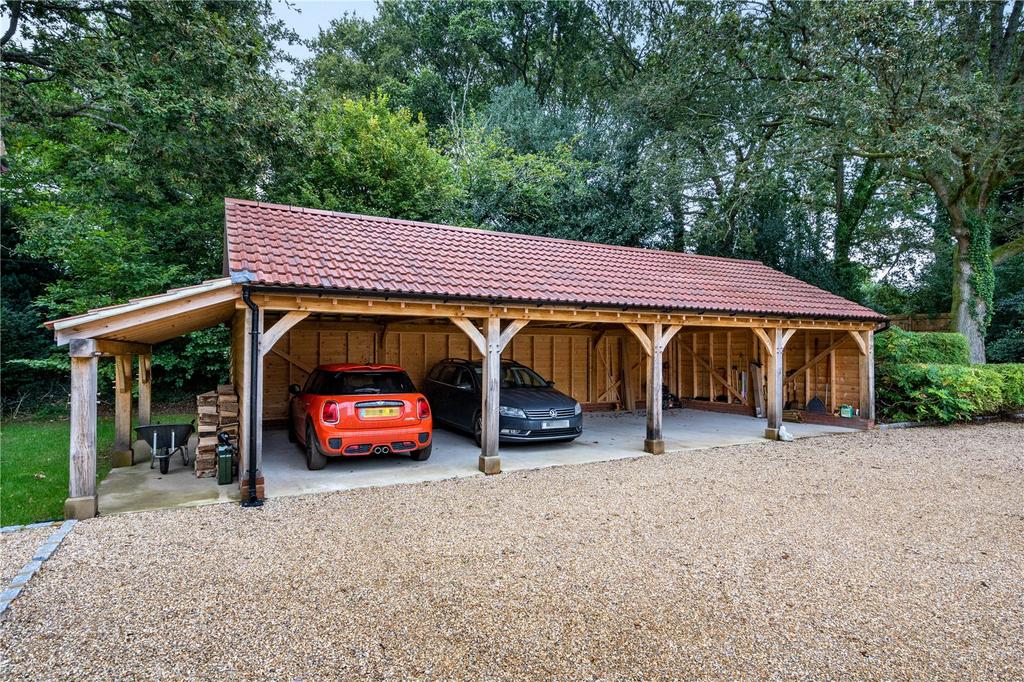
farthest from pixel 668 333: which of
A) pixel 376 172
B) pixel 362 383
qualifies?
pixel 376 172

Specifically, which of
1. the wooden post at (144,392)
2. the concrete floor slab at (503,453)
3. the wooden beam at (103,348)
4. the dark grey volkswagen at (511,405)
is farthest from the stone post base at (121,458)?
the dark grey volkswagen at (511,405)

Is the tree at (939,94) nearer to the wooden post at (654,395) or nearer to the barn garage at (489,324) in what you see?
the barn garage at (489,324)

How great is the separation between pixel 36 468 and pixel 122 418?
1322 millimetres

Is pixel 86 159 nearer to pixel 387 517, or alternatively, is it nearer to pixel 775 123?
pixel 387 517

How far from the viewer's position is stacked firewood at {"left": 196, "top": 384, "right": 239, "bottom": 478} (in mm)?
7105

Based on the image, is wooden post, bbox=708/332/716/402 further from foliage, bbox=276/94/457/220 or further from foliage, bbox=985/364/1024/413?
foliage, bbox=276/94/457/220

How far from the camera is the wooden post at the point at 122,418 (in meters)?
7.72

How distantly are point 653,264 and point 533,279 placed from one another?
399 cm

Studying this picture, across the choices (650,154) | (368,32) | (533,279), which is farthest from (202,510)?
(368,32)

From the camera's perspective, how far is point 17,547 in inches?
178

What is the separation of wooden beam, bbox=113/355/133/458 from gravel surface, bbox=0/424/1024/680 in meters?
2.96

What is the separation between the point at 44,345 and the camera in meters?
14.4

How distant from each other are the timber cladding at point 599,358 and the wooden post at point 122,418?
3196 millimetres

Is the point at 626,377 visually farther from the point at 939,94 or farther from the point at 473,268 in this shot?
the point at 939,94
